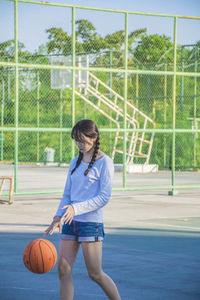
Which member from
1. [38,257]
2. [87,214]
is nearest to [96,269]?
[87,214]

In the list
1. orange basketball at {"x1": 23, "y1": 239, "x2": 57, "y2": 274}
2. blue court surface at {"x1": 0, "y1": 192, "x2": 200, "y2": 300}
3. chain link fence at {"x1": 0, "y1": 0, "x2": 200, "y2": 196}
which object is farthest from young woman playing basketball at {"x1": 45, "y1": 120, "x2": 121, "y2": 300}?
chain link fence at {"x1": 0, "y1": 0, "x2": 200, "y2": 196}

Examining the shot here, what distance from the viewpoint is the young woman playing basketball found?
5273 mm

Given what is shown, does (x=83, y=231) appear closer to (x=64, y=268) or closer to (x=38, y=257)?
(x=64, y=268)

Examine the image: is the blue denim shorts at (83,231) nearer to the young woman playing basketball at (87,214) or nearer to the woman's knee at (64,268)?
the young woman playing basketball at (87,214)

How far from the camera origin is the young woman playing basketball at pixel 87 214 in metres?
5.27

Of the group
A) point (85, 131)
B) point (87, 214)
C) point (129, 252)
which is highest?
point (85, 131)

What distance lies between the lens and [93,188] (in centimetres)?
540

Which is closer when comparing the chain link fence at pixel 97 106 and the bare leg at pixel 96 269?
the bare leg at pixel 96 269

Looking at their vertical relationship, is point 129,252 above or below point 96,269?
below

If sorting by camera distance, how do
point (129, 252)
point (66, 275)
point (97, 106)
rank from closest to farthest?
1. point (66, 275)
2. point (129, 252)
3. point (97, 106)

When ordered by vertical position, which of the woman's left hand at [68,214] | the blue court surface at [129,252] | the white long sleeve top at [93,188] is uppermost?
the white long sleeve top at [93,188]

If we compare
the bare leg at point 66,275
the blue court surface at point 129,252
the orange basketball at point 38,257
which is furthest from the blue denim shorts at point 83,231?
the blue court surface at point 129,252

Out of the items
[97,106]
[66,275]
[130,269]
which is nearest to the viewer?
[66,275]

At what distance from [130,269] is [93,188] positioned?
111 inches
